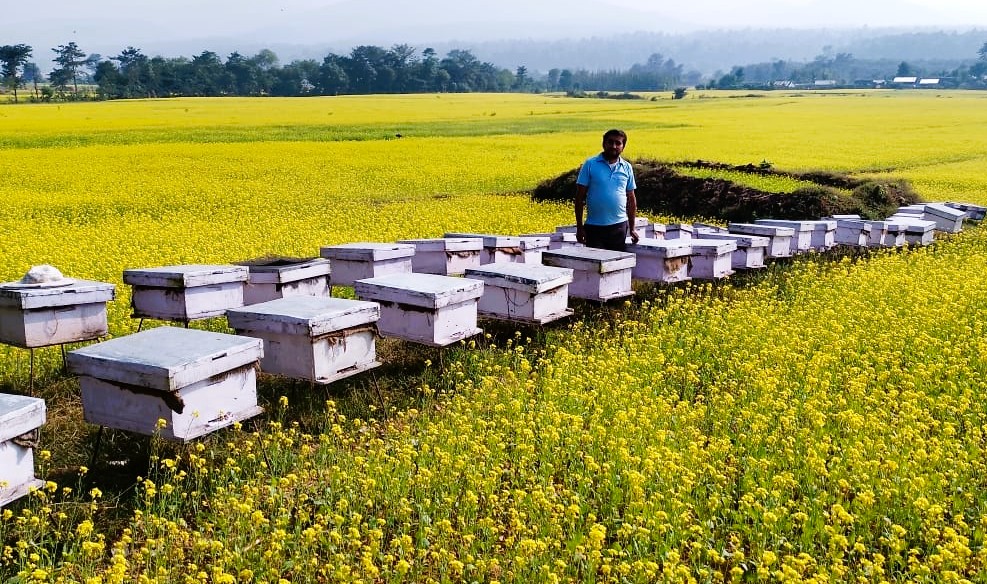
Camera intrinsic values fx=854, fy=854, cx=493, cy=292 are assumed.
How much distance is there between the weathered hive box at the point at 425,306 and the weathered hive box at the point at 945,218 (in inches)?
492

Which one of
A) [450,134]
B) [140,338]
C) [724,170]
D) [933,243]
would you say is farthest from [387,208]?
[450,134]

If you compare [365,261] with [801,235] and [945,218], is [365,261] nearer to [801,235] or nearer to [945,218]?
[801,235]

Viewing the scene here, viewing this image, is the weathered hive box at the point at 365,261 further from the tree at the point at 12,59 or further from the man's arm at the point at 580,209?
the tree at the point at 12,59

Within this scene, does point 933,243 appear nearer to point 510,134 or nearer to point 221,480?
point 221,480

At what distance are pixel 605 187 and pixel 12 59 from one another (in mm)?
125383

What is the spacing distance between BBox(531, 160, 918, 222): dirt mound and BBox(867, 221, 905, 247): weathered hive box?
2728mm

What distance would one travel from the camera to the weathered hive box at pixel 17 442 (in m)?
4.60

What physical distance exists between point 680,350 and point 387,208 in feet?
42.5

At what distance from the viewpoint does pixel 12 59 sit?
113312 mm

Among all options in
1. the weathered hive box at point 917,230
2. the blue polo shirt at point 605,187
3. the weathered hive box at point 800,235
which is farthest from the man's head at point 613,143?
the weathered hive box at point 917,230

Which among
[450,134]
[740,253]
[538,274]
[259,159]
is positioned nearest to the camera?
[538,274]

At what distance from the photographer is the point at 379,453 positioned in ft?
20.1

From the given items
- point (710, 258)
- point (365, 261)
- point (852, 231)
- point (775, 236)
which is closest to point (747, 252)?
point (775, 236)

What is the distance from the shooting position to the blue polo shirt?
10297mm
